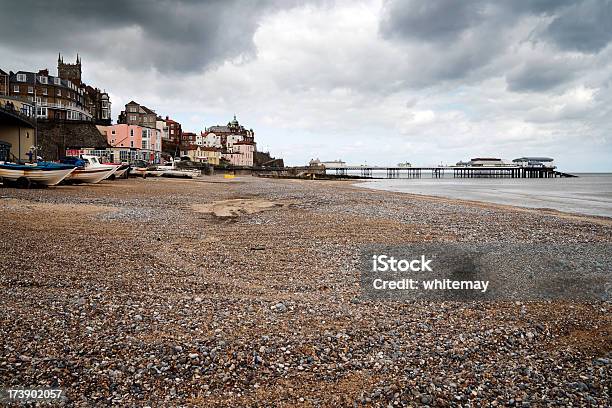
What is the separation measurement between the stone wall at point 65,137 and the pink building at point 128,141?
146 inches

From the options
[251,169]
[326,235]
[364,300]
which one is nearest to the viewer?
[364,300]

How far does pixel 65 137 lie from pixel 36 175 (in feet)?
184

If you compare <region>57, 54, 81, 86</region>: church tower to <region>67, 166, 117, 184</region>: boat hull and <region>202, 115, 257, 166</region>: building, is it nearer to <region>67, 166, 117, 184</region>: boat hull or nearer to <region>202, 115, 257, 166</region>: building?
<region>202, 115, 257, 166</region>: building

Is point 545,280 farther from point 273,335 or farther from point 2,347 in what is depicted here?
point 2,347

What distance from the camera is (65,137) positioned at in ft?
233

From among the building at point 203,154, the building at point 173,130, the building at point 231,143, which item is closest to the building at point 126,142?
the building at point 203,154

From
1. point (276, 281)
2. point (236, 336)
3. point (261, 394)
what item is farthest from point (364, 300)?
point (261, 394)

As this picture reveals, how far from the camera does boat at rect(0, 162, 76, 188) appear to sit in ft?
74.0

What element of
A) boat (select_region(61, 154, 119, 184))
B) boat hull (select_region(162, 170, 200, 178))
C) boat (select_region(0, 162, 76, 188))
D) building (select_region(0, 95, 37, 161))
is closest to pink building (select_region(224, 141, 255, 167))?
boat hull (select_region(162, 170, 200, 178))

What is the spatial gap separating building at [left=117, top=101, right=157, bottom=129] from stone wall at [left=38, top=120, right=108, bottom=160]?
30.6 meters

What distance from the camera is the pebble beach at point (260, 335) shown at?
406 cm

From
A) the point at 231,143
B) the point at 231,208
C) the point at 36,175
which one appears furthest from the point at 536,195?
the point at 231,143

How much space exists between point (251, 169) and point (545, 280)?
95.0 meters

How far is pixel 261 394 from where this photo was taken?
400 centimetres
